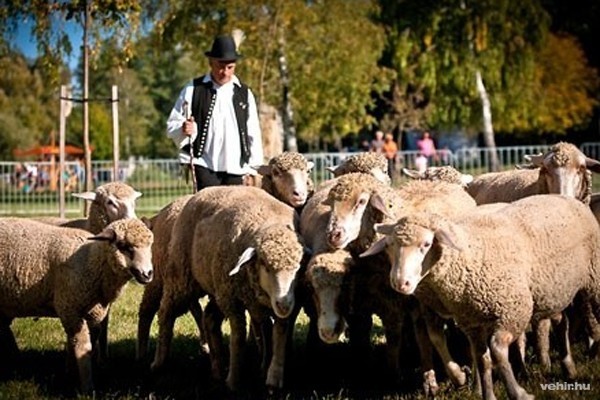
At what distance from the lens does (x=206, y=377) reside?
244 inches

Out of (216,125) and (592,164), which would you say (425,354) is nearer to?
(592,164)

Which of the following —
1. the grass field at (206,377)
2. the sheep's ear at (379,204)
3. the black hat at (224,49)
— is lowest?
the grass field at (206,377)

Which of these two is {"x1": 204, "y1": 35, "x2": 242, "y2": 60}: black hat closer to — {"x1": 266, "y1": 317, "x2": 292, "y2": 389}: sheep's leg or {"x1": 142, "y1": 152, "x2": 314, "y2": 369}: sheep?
{"x1": 142, "y1": 152, "x2": 314, "y2": 369}: sheep

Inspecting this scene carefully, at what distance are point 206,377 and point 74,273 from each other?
46.4 inches

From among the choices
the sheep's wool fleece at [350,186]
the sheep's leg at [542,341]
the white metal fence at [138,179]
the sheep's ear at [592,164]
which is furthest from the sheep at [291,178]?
the white metal fence at [138,179]

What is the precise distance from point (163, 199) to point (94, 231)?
1517 centimetres

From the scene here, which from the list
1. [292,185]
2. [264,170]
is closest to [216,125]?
[264,170]

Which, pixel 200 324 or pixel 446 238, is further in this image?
pixel 200 324

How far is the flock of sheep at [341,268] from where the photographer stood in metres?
5.02

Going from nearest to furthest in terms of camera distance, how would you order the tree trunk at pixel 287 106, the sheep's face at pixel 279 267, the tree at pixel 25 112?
the sheep's face at pixel 279 267 < the tree trunk at pixel 287 106 < the tree at pixel 25 112

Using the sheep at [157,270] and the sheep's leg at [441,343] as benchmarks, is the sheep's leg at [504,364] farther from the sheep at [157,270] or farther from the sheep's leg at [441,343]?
the sheep at [157,270]

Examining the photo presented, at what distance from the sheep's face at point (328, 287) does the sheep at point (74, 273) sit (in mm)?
1137

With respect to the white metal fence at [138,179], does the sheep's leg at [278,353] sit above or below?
below

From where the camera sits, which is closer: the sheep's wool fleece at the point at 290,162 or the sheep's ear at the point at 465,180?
the sheep's wool fleece at the point at 290,162
